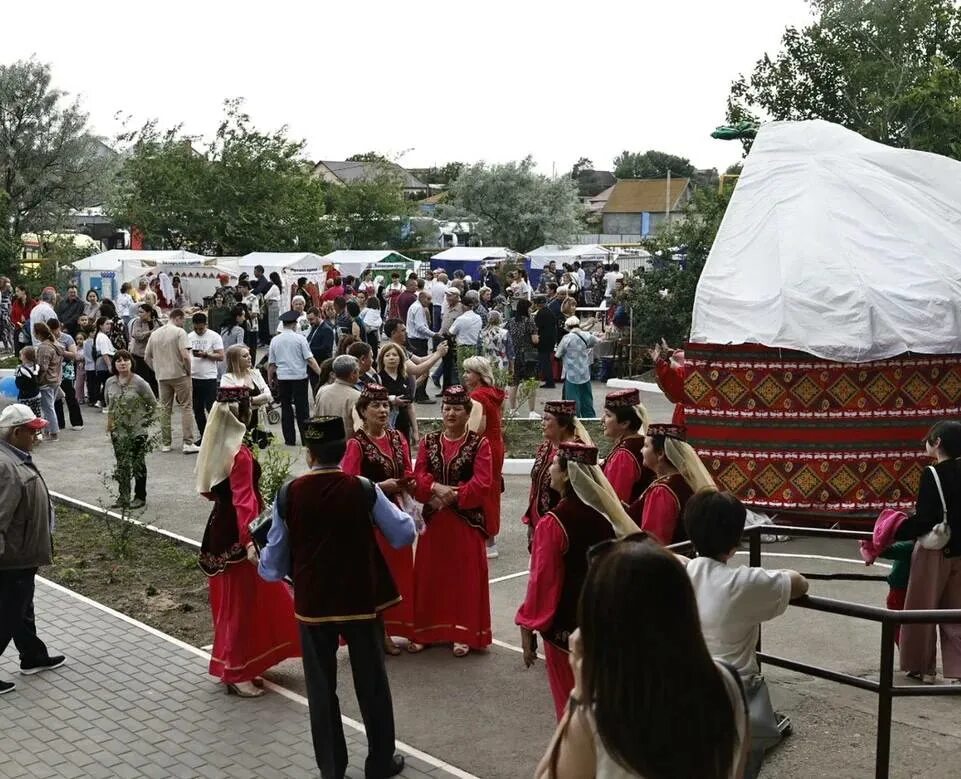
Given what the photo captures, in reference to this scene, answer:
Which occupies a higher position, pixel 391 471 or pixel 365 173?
pixel 365 173

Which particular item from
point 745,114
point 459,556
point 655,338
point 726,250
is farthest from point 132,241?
point 459,556

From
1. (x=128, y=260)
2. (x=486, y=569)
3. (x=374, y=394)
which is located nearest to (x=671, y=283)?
(x=486, y=569)

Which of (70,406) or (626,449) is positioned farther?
(70,406)

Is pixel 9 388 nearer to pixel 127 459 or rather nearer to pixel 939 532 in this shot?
pixel 127 459

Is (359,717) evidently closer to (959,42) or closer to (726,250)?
(726,250)

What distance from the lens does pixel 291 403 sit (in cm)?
1541

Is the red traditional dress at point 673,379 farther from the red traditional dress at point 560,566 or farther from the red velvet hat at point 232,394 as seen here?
the red traditional dress at point 560,566

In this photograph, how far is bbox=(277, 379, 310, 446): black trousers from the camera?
15.2 metres

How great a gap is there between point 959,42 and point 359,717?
77.5 ft

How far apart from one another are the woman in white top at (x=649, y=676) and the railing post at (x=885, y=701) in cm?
258

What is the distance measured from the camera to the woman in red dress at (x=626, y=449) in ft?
24.3

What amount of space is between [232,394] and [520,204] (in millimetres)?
49503

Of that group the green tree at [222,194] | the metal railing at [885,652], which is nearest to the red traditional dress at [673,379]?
the metal railing at [885,652]

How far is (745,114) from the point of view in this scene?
27.5 meters
